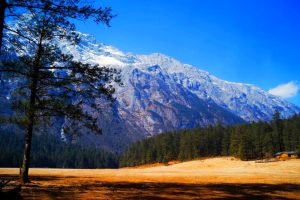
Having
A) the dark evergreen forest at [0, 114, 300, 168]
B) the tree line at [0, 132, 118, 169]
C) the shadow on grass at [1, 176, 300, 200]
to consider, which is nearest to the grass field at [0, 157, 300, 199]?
the shadow on grass at [1, 176, 300, 200]

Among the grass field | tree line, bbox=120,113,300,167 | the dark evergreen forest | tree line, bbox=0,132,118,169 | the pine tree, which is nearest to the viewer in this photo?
the pine tree

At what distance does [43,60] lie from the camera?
22.6 meters

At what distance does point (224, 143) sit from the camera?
132 metres

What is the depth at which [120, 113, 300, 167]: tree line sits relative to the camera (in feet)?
364

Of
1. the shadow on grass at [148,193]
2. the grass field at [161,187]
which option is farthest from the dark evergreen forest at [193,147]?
the shadow on grass at [148,193]

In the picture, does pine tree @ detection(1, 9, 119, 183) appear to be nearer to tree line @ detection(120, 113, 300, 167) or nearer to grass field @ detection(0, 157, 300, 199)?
grass field @ detection(0, 157, 300, 199)

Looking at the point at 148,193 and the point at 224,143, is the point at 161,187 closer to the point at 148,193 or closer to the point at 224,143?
A: the point at 148,193

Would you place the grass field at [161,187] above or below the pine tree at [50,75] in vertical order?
below

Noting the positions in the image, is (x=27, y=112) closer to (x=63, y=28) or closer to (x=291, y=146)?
(x=63, y=28)

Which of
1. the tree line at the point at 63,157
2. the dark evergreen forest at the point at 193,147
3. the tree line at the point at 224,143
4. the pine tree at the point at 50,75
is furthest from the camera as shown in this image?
the tree line at the point at 63,157

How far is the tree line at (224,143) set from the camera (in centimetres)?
11081

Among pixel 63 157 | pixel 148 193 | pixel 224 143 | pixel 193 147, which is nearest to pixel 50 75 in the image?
pixel 148 193

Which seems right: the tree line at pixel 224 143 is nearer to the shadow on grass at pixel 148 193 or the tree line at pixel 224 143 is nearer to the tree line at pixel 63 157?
the tree line at pixel 63 157

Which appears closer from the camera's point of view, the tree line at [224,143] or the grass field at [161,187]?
the grass field at [161,187]
